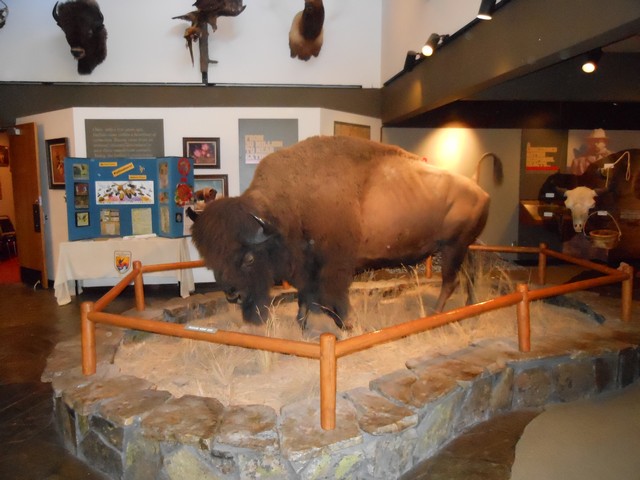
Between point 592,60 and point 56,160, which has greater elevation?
point 592,60

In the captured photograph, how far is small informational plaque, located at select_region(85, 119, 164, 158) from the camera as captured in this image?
711 centimetres

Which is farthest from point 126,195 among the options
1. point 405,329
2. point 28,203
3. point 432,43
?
point 405,329

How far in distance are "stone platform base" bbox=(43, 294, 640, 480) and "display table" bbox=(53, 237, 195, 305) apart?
2.98 m

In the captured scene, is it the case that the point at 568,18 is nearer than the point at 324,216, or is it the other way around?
the point at 568,18

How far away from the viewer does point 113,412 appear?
2785mm

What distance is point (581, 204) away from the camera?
6621 millimetres

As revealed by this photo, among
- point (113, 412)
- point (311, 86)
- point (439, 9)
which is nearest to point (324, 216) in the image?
point (113, 412)

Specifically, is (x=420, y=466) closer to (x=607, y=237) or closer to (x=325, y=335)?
(x=325, y=335)

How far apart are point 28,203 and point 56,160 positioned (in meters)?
1.08

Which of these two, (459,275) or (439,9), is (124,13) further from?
(459,275)

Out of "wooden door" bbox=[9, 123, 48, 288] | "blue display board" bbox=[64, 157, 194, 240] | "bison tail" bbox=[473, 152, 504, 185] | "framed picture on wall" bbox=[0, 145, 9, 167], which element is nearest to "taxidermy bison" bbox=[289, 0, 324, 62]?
"blue display board" bbox=[64, 157, 194, 240]

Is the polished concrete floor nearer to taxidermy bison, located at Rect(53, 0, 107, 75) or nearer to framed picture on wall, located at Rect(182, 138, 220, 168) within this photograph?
framed picture on wall, located at Rect(182, 138, 220, 168)

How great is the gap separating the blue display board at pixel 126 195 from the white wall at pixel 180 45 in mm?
2082

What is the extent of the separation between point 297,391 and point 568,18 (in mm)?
3113
